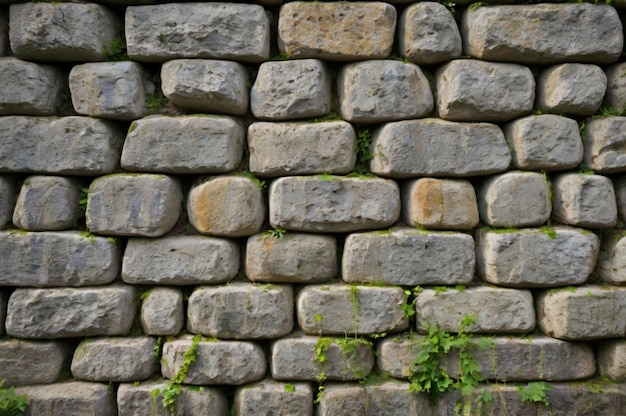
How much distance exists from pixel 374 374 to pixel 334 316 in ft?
1.34

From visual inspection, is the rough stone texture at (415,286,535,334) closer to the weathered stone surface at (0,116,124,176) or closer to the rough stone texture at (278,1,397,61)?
the rough stone texture at (278,1,397,61)

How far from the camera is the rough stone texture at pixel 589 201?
Result: 2295 mm

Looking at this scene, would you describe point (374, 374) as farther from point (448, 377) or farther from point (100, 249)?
point (100, 249)

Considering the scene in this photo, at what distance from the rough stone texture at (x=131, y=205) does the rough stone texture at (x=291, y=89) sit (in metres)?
0.70

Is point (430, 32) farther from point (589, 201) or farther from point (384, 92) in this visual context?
point (589, 201)

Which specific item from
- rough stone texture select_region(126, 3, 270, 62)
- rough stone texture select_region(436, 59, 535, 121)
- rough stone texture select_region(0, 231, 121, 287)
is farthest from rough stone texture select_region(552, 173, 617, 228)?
rough stone texture select_region(0, 231, 121, 287)

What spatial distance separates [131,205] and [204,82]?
772 millimetres

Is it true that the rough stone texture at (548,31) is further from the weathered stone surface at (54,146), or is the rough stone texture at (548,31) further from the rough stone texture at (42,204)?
the rough stone texture at (42,204)

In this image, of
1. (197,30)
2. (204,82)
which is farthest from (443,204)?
(197,30)

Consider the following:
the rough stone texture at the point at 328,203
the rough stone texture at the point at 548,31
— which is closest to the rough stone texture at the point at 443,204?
the rough stone texture at the point at 328,203

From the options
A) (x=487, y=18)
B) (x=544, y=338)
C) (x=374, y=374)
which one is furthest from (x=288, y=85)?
(x=544, y=338)

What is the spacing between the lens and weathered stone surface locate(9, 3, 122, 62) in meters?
2.31

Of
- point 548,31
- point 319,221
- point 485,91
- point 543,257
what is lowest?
point 543,257

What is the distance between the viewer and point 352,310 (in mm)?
2289
